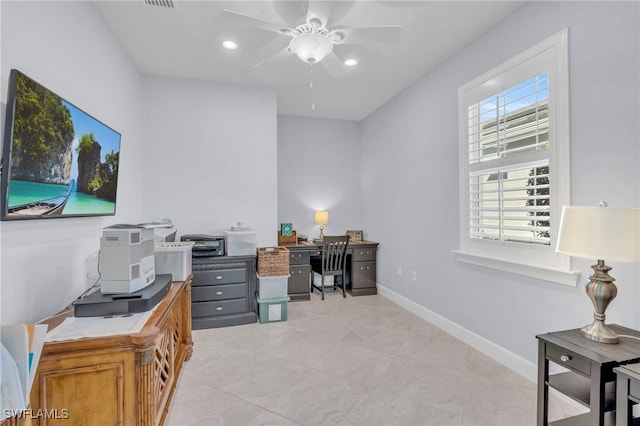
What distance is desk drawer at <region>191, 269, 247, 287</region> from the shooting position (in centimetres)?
340

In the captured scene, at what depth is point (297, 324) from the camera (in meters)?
3.47

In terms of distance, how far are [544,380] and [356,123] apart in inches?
180

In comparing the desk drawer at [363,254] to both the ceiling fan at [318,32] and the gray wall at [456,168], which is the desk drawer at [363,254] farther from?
the ceiling fan at [318,32]

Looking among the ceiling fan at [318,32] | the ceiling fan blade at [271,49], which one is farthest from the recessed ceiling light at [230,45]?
the ceiling fan at [318,32]

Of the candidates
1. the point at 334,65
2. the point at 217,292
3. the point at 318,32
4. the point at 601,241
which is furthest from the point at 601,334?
the point at 217,292

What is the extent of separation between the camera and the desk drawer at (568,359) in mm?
1433

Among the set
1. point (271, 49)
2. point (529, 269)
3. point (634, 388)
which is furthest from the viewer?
point (271, 49)

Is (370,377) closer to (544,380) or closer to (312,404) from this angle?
(312,404)

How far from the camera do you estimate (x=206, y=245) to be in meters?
3.41

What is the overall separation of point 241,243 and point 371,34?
8.30 ft

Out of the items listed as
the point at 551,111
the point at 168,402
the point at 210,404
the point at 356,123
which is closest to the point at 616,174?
the point at 551,111

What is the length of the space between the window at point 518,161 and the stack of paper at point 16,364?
2787 mm

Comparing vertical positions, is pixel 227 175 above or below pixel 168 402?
above

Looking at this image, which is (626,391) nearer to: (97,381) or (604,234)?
(604,234)
